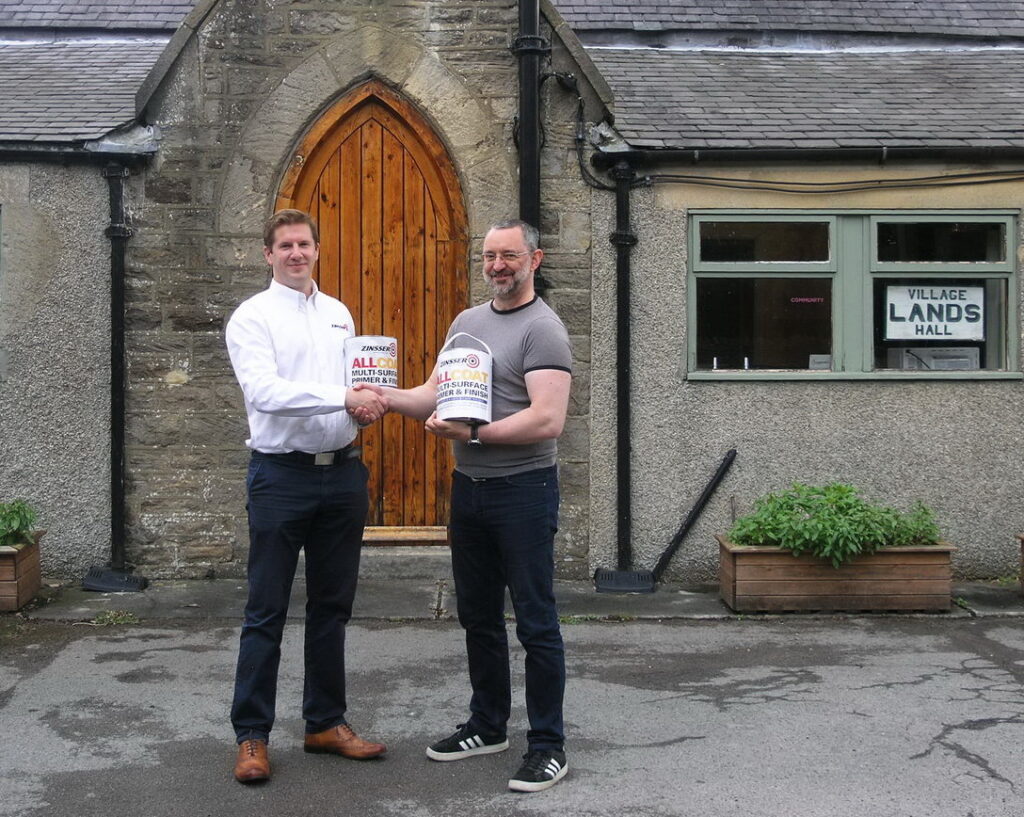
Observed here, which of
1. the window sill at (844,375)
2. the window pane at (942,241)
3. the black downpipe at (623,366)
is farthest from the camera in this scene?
the window pane at (942,241)

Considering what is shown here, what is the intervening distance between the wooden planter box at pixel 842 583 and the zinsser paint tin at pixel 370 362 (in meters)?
3.36

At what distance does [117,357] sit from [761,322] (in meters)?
4.25

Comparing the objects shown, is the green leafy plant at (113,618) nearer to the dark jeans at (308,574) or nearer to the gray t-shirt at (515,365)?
the dark jeans at (308,574)

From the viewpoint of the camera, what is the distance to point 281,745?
476 centimetres

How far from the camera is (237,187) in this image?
309 inches

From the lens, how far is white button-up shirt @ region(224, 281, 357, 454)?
427 centimetres

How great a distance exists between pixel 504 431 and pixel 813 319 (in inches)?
178

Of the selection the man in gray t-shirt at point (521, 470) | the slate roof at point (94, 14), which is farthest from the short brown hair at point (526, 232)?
the slate roof at point (94, 14)

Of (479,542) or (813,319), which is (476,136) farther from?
(479,542)

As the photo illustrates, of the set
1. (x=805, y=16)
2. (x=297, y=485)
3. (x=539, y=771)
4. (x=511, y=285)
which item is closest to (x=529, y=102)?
(x=805, y=16)

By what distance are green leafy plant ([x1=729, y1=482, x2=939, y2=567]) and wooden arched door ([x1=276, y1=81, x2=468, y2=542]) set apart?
2.15 metres

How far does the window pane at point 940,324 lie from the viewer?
8180 mm

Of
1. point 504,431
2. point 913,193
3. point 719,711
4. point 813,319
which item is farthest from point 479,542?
point 913,193

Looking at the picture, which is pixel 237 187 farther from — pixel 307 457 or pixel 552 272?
pixel 307 457
